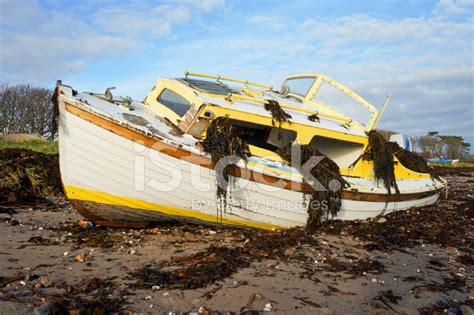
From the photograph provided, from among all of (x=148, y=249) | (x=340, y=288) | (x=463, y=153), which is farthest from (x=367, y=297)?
(x=463, y=153)

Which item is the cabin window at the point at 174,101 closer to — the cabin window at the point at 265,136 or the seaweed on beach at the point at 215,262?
the cabin window at the point at 265,136

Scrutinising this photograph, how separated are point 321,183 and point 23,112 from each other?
71.4 feet

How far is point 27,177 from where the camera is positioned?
31.0 feet

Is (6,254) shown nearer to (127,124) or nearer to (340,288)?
(127,124)

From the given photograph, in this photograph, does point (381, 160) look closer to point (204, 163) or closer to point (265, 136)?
point (265, 136)

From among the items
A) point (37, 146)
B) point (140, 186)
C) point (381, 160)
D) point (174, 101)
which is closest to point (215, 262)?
point (140, 186)

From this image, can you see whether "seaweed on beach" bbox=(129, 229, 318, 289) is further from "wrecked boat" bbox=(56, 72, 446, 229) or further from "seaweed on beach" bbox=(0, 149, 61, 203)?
"seaweed on beach" bbox=(0, 149, 61, 203)

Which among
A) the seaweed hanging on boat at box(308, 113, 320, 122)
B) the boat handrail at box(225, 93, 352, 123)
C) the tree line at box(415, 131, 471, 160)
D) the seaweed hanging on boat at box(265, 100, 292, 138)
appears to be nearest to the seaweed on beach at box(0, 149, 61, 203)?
the boat handrail at box(225, 93, 352, 123)

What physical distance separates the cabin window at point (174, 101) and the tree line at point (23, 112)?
17790 mm

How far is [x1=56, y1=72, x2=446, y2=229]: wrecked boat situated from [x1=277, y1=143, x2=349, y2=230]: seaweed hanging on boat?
2cm

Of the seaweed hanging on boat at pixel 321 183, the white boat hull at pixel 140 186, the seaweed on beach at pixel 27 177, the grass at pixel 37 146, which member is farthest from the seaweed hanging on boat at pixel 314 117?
the grass at pixel 37 146

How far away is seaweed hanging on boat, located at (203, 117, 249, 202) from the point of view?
557 centimetres

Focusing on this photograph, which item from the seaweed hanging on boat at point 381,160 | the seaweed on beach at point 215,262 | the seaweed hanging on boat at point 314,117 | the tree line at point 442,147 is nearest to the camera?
the seaweed on beach at point 215,262

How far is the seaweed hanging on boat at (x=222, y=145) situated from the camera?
557 centimetres
